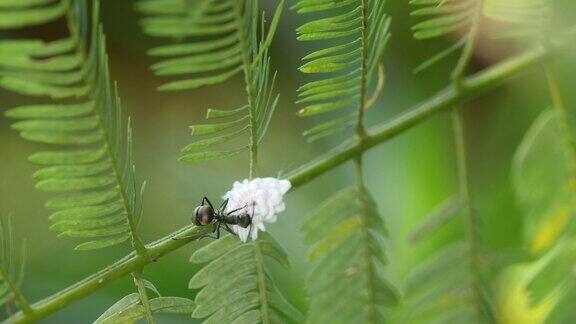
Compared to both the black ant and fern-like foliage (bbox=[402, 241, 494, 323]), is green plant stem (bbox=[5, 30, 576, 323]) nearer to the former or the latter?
the black ant

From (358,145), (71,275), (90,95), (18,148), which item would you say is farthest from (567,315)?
(18,148)

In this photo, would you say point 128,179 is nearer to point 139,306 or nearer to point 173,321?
point 139,306

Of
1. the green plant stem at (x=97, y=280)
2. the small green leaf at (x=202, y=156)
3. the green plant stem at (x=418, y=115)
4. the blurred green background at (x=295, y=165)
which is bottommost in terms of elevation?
the blurred green background at (x=295, y=165)

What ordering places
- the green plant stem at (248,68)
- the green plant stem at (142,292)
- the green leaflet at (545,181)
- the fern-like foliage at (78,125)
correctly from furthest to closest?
the green leaflet at (545,181) < the green plant stem at (142,292) < the green plant stem at (248,68) < the fern-like foliage at (78,125)

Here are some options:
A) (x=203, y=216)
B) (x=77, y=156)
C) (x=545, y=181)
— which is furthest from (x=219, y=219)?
(x=545, y=181)

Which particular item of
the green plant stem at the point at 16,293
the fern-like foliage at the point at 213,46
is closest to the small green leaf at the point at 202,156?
the fern-like foliage at the point at 213,46

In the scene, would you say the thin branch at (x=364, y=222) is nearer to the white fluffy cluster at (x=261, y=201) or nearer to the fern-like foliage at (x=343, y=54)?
the fern-like foliage at (x=343, y=54)
